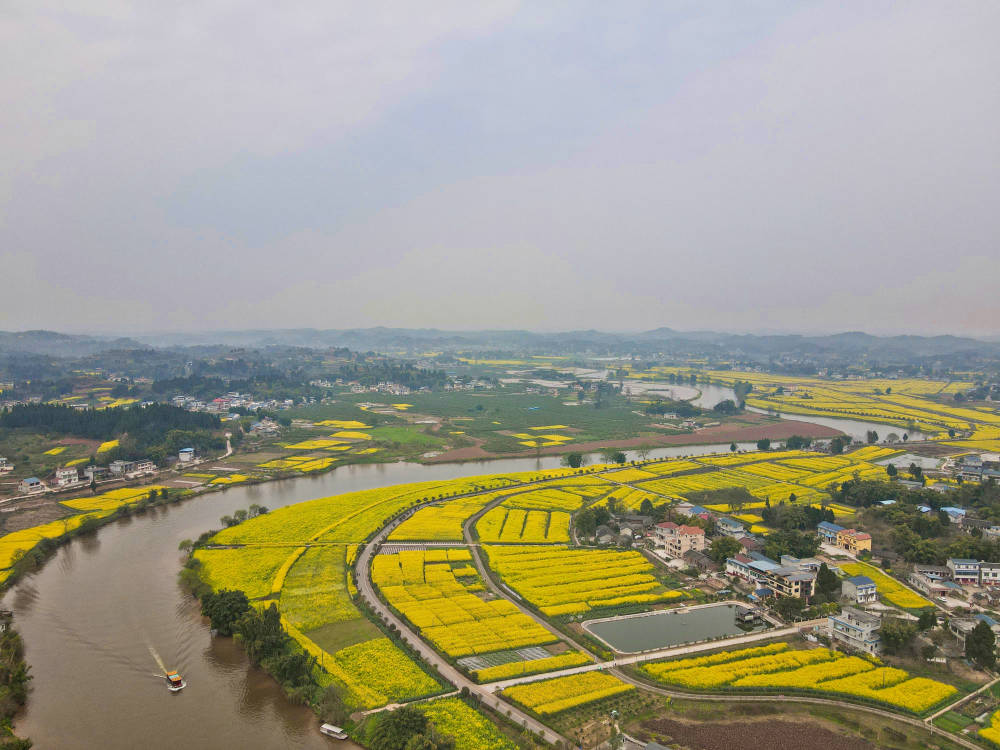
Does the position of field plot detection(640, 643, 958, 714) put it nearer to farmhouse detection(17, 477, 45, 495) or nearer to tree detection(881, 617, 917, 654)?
tree detection(881, 617, 917, 654)

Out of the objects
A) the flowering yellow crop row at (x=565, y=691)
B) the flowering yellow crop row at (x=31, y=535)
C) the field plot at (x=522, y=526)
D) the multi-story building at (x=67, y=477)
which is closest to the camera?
the flowering yellow crop row at (x=565, y=691)

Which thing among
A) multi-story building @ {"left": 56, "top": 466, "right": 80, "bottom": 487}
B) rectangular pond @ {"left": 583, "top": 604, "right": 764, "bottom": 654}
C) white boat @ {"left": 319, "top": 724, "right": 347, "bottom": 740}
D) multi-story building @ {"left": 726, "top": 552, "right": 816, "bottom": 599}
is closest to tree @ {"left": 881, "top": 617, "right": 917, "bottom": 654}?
multi-story building @ {"left": 726, "top": 552, "right": 816, "bottom": 599}

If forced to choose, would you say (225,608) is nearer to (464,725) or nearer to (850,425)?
(464,725)

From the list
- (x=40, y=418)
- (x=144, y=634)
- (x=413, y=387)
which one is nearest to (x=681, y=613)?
(x=144, y=634)

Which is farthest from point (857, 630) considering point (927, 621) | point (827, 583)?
point (827, 583)

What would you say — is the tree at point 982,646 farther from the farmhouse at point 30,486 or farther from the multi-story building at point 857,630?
the farmhouse at point 30,486

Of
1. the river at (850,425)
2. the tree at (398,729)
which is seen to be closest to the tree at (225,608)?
the tree at (398,729)

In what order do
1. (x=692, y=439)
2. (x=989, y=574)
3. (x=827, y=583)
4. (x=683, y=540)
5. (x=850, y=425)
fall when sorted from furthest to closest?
(x=850, y=425)
(x=692, y=439)
(x=683, y=540)
(x=989, y=574)
(x=827, y=583)
